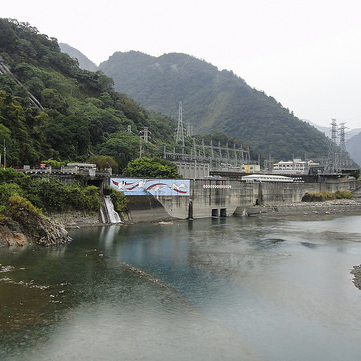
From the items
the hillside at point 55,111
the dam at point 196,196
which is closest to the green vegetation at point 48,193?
the dam at point 196,196

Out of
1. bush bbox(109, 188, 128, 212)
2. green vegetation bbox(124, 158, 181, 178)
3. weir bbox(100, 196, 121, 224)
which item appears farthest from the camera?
green vegetation bbox(124, 158, 181, 178)

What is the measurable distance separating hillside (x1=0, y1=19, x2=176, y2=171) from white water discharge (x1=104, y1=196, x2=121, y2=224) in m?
12.2

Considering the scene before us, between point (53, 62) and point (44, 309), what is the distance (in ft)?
306

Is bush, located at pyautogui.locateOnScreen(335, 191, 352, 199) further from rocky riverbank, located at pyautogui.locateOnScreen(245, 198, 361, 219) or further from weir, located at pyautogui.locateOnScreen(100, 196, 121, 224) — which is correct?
weir, located at pyautogui.locateOnScreen(100, 196, 121, 224)

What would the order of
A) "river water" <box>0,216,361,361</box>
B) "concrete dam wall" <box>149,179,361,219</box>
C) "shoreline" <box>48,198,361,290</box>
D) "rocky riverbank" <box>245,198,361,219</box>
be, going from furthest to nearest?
"rocky riverbank" <box>245,198,361,219</box> → "concrete dam wall" <box>149,179,361,219</box> → "shoreline" <box>48,198,361,290</box> → "river water" <box>0,216,361,361</box>

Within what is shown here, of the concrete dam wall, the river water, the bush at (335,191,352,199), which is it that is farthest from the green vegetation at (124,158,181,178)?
the bush at (335,191,352,199)

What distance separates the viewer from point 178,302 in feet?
62.3

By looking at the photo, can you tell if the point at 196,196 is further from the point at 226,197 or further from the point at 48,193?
the point at 48,193

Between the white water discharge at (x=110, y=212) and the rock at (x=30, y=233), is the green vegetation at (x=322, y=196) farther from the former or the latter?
the rock at (x=30, y=233)

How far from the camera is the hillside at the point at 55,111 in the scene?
5131 cm

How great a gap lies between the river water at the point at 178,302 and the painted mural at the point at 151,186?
12.0 metres

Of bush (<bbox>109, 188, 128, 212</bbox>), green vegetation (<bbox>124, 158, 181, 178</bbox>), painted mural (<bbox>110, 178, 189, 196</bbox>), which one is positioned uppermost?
green vegetation (<bbox>124, 158, 181, 178</bbox>)

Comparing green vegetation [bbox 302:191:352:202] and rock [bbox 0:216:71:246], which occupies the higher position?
green vegetation [bbox 302:191:352:202]

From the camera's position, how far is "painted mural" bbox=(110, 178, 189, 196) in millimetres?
45031
